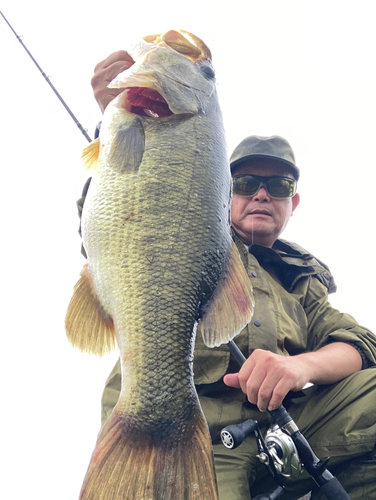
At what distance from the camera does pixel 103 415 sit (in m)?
2.38

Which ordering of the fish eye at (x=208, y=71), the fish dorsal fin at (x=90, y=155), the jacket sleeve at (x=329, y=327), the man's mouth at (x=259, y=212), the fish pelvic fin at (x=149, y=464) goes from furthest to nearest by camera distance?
1. the man's mouth at (x=259, y=212)
2. the jacket sleeve at (x=329, y=327)
3. the fish eye at (x=208, y=71)
4. the fish dorsal fin at (x=90, y=155)
5. the fish pelvic fin at (x=149, y=464)

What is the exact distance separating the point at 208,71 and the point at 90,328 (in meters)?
1.46

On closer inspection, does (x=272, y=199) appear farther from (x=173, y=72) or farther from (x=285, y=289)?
(x=173, y=72)

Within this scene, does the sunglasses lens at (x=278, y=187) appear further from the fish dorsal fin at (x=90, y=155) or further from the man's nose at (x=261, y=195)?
the fish dorsal fin at (x=90, y=155)

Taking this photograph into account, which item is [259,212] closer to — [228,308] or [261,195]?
[261,195]

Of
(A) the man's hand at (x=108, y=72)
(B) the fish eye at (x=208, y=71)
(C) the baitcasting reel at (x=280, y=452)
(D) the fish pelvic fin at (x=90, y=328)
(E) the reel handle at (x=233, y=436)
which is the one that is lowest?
(C) the baitcasting reel at (x=280, y=452)

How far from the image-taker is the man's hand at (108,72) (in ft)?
7.05

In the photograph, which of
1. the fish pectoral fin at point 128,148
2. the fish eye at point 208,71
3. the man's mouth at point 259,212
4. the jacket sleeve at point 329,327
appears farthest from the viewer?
the man's mouth at point 259,212

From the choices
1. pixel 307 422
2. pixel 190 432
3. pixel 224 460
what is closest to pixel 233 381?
pixel 190 432

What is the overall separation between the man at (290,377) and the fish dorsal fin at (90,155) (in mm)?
689

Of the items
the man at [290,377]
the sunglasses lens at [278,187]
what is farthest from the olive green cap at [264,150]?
the man at [290,377]

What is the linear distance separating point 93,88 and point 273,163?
1596 mm

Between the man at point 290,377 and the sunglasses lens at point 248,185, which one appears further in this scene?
the sunglasses lens at point 248,185

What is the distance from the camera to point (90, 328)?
143cm
